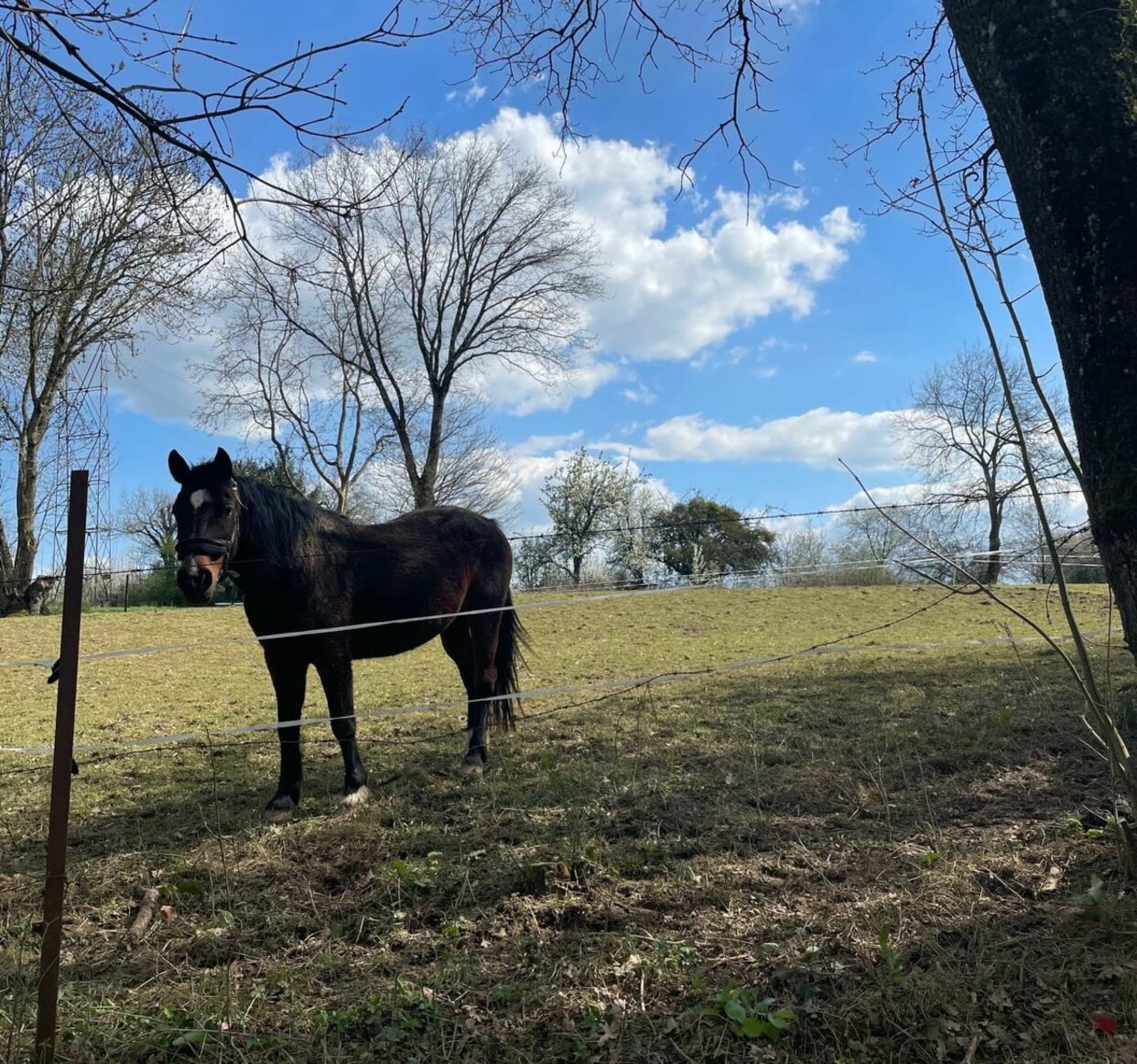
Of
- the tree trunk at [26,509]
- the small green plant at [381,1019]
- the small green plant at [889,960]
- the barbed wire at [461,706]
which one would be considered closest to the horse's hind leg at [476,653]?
the barbed wire at [461,706]

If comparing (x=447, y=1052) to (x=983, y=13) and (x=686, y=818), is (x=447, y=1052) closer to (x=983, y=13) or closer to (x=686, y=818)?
(x=686, y=818)

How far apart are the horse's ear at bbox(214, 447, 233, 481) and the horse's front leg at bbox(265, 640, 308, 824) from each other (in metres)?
0.96

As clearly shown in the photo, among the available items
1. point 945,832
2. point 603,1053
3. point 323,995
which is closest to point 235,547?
point 323,995

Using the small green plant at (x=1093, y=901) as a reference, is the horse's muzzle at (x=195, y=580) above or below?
above

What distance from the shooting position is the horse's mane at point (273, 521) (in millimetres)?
3951

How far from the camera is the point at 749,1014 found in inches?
77.4

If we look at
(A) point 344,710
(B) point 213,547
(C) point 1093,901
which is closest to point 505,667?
(A) point 344,710

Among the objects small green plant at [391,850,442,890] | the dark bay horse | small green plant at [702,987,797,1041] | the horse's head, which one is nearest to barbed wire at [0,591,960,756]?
the dark bay horse

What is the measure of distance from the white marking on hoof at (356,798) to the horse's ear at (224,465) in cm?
186

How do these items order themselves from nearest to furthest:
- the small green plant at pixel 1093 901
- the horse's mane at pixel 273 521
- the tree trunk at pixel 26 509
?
the small green plant at pixel 1093 901 < the horse's mane at pixel 273 521 < the tree trunk at pixel 26 509

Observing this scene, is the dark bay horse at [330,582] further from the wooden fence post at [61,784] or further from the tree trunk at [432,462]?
the tree trunk at [432,462]

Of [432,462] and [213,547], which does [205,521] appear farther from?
[432,462]

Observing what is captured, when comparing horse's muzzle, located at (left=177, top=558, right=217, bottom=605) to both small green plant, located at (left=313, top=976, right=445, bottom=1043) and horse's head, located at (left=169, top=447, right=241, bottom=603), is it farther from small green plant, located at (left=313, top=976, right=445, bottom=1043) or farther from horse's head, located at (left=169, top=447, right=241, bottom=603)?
small green plant, located at (left=313, top=976, right=445, bottom=1043)

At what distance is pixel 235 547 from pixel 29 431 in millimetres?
17762
